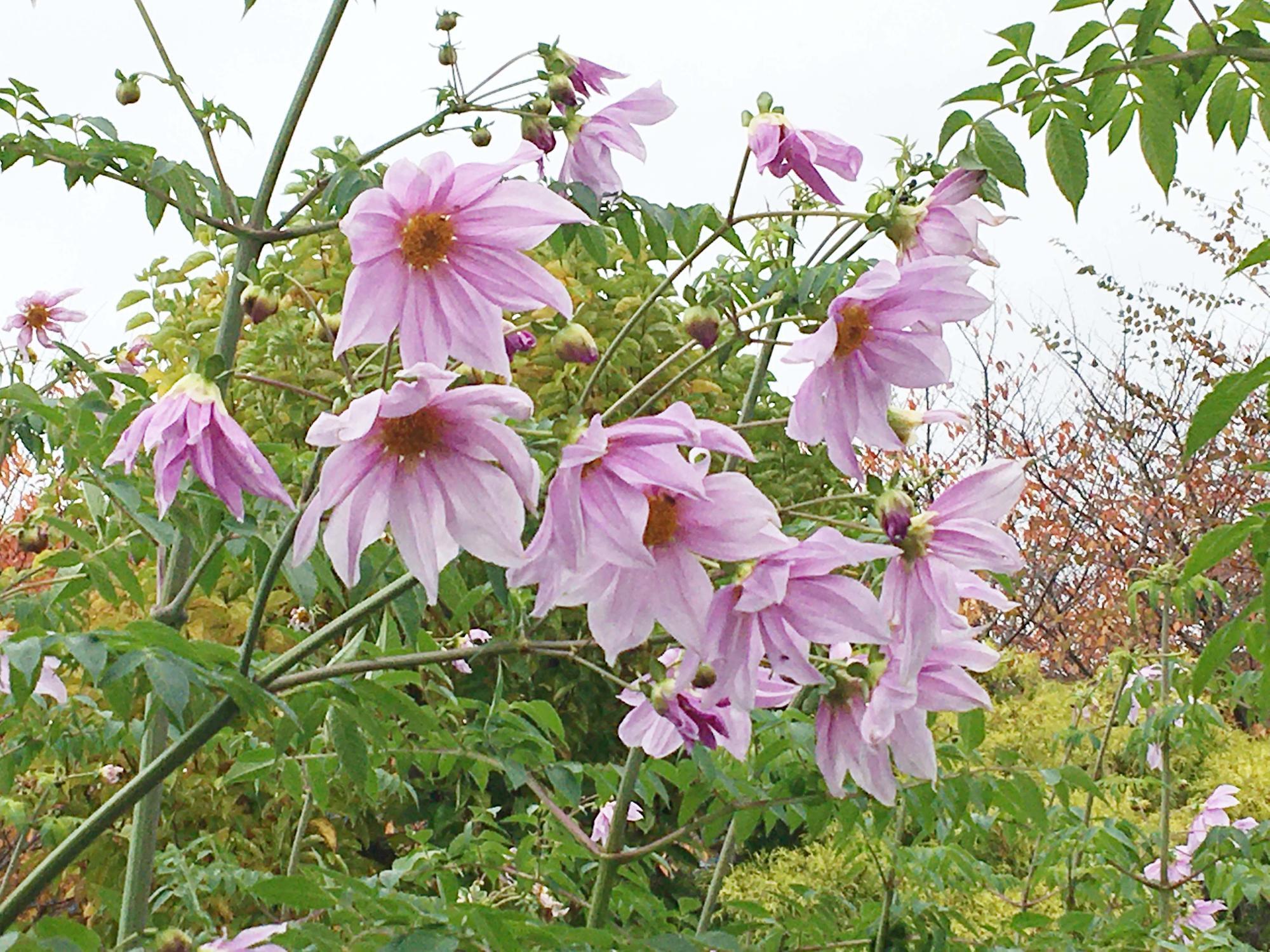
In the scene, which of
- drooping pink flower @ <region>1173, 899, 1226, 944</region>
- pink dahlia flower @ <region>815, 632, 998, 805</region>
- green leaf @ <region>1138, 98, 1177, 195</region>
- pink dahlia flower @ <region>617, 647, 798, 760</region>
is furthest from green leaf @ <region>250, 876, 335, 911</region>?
drooping pink flower @ <region>1173, 899, 1226, 944</region>

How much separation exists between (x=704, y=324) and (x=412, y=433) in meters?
0.21

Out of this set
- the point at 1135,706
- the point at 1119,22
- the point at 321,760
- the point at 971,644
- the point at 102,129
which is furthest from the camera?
the point at 1135,706

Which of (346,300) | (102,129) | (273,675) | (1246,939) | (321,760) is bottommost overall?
(1246,939)

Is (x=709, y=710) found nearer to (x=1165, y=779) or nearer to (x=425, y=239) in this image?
(x=425, y=239)

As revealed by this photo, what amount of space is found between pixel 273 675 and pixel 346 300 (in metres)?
0.39

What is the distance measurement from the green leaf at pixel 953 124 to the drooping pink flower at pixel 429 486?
47 cm

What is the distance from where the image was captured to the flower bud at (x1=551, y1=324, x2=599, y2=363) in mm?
976

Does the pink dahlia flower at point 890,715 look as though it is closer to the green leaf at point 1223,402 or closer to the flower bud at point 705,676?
the flower bud at point 705,676

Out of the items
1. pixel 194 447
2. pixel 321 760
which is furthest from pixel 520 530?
pixel 321 760

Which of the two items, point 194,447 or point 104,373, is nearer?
point 194,447

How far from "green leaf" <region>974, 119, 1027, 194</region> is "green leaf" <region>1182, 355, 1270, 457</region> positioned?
1.04ft

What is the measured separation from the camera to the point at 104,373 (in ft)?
4.72

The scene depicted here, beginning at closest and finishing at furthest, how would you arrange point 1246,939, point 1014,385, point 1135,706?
point 1135,706 → point 1246,939 → point 1014,385

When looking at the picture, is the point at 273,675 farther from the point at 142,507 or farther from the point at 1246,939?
the point at 1246,939
